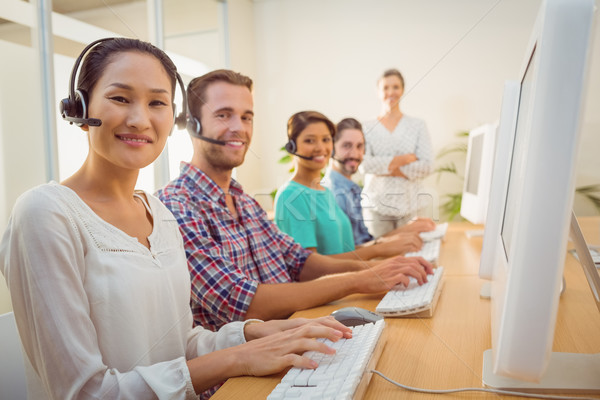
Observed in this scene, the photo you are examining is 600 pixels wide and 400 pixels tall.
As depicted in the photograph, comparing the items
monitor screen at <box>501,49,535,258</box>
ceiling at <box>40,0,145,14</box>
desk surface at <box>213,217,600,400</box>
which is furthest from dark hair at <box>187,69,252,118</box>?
ceiling at <box>40,0,145,14</box>

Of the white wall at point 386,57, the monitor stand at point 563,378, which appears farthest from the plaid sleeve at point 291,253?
the white wall at point 386,57

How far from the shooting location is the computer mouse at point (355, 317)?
0.75 meters

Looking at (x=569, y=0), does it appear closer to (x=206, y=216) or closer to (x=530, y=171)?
(x=530, y=171)

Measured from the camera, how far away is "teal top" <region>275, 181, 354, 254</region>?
4.86ft

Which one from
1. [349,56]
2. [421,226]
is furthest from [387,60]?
[421,226]

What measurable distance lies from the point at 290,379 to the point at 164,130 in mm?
428

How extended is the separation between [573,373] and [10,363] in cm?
77

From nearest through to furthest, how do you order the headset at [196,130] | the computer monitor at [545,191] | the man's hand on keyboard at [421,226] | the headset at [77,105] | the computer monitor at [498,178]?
the computer monitor at [545,191] < the headset at [77,105] < the computer monitor at [498,178] < the headset at [196,130] < the man's hand on keyboard at [421,226]

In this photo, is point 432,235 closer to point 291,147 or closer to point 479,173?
point 479,173

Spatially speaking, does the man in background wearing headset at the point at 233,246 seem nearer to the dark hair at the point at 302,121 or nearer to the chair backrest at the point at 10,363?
the chair backrest at the point at 10,363

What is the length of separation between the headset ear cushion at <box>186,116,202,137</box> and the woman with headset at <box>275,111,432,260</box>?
0.42 metres

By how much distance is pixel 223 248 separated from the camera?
1.03 m

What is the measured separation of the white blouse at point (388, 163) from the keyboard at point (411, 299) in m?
1.46

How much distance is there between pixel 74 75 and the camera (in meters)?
0.72
